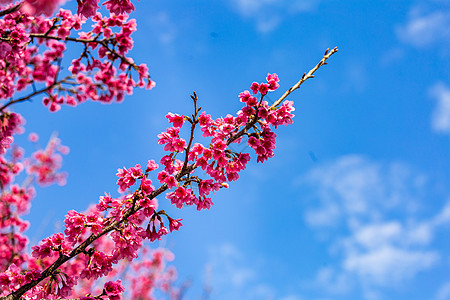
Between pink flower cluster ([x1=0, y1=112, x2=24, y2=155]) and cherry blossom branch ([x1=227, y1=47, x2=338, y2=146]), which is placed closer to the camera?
cherry blossom branch ([x1=227, y1=47, x2=338, y2=146])

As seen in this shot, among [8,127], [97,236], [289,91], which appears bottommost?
[97,236]

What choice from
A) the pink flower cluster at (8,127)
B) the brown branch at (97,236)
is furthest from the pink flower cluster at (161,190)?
the pink flower cluster at (8,127)

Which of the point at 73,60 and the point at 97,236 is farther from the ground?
the point at 73,60

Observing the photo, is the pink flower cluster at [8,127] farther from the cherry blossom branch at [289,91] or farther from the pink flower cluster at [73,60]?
the cherry blossom branch at [289,91]

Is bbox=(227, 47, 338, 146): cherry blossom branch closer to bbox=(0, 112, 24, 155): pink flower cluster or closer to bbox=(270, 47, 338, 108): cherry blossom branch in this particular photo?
bbox=(270, 47, 338, 108): cherry blossom branch

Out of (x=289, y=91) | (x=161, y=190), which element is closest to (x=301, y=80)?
(x=289, y=91)

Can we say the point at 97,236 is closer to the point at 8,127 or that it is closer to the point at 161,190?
the point at 161,190

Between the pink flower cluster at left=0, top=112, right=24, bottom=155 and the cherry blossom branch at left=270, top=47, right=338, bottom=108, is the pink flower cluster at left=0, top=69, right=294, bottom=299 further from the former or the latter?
the pink flower cluster at left=0, top=112, right=24, bottom=155

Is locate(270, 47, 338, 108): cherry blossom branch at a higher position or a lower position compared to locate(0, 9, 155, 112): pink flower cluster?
lower

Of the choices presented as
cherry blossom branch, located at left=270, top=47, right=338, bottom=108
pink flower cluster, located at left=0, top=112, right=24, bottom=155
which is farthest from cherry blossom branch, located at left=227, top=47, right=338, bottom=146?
pink flower cluster, located at left=0, top=112, right=24, bottom=155

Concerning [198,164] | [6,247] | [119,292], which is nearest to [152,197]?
[198,164]

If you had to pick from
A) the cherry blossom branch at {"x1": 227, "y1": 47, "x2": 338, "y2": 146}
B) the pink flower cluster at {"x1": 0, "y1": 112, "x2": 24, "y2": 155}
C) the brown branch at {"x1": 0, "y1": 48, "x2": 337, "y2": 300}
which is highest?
the pink flower cluster at {"x1": 0, "y1": 112, "x2": 24, "y2": 155}

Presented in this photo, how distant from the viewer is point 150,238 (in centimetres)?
342

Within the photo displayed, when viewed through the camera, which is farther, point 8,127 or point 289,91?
point 8,127
